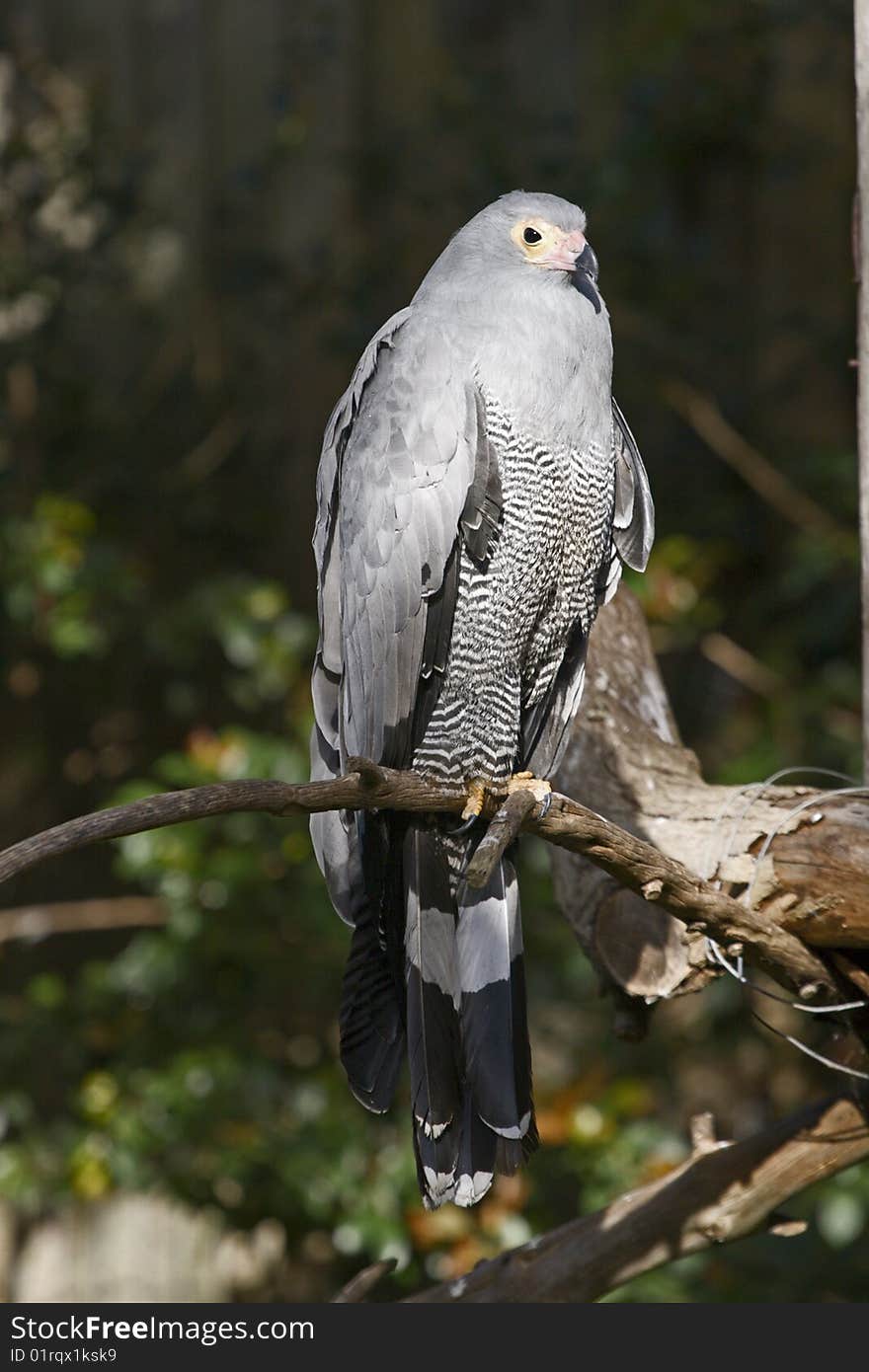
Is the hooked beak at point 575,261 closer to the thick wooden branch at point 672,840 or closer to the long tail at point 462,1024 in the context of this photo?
the thick wooden branch at point 672,840

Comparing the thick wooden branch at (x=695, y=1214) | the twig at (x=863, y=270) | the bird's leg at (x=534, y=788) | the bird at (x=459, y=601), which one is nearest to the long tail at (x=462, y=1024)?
the bird at (x=459, y=601)

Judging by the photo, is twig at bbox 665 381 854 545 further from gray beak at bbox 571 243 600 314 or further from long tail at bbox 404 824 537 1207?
long tail at bbox 404 824 537 1207

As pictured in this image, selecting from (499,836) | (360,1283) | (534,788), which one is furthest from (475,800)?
(360,1283)

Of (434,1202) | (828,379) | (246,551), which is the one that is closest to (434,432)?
(434,1202)

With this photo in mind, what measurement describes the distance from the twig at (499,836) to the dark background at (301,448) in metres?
1.29

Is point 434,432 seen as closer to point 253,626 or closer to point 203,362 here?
point 253,626

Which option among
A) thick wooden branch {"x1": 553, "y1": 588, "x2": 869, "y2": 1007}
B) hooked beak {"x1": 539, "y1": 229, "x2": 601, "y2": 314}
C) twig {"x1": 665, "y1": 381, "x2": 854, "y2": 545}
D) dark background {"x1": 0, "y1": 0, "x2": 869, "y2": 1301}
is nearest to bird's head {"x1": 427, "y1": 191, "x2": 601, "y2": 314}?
hooked beak {"x1": 539, "y1": 229, "x2": 601, "y2": 314}

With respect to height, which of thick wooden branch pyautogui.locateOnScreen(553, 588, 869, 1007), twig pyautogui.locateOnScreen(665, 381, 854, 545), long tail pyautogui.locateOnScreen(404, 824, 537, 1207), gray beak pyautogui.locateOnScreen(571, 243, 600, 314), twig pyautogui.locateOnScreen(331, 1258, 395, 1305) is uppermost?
gray beak pyautogui.locateOnScreen(571, 243, 600, 314)

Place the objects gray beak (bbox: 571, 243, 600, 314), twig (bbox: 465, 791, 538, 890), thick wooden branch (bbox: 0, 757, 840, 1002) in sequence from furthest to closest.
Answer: gray beak (bbox: 571, 243, 600, 314)
twig (bbox: 465, 791, 538, 890)
thick wooden branch (bbox: 0, 757, 840, 1002)

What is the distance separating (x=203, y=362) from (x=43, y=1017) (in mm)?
1418

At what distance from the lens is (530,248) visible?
201cm

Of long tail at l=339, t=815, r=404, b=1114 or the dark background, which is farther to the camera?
the dark background

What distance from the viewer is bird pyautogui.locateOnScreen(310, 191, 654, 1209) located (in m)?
1.93

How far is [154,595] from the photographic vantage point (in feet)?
10.7
